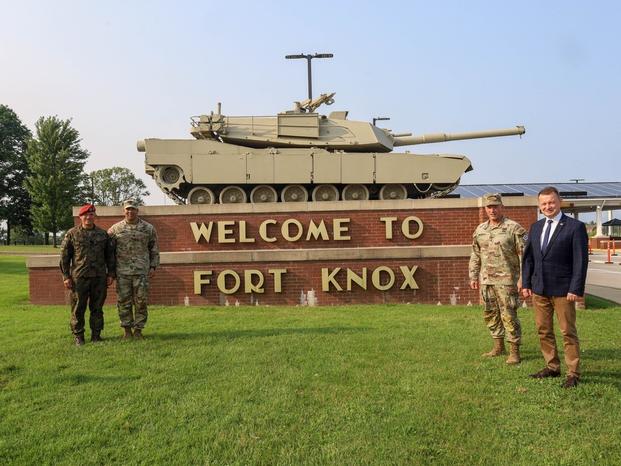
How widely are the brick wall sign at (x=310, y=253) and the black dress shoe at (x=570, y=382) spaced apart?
549cm

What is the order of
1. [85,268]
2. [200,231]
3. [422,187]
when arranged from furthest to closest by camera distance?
A: 1. [422,187]
2. [200,231]
3. [85,268]

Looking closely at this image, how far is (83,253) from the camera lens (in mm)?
6211

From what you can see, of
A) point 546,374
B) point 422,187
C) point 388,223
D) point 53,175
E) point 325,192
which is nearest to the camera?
point 546,374

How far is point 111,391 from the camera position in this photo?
14.0 ft

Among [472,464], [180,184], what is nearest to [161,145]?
[180,184]

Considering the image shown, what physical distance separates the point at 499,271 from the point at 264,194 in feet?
27.6

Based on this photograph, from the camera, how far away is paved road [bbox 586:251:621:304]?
1174 centimetres

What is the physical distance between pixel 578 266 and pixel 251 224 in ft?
22.1

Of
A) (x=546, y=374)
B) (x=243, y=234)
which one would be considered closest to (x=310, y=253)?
(x=243, y=234)

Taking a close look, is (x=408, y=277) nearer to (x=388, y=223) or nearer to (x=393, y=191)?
(x=388, y=223)

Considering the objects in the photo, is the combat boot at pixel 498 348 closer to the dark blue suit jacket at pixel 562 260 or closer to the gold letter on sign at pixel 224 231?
the dark blue suit jacket at pixel 562 260

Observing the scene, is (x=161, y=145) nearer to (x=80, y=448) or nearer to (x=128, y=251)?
(x=128, y=251)

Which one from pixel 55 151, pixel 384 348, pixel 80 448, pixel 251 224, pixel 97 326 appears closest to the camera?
pixel 80 448

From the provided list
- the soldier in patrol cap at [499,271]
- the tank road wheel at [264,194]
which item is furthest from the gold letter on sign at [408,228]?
the soldier in patrol cap at [499,271]
